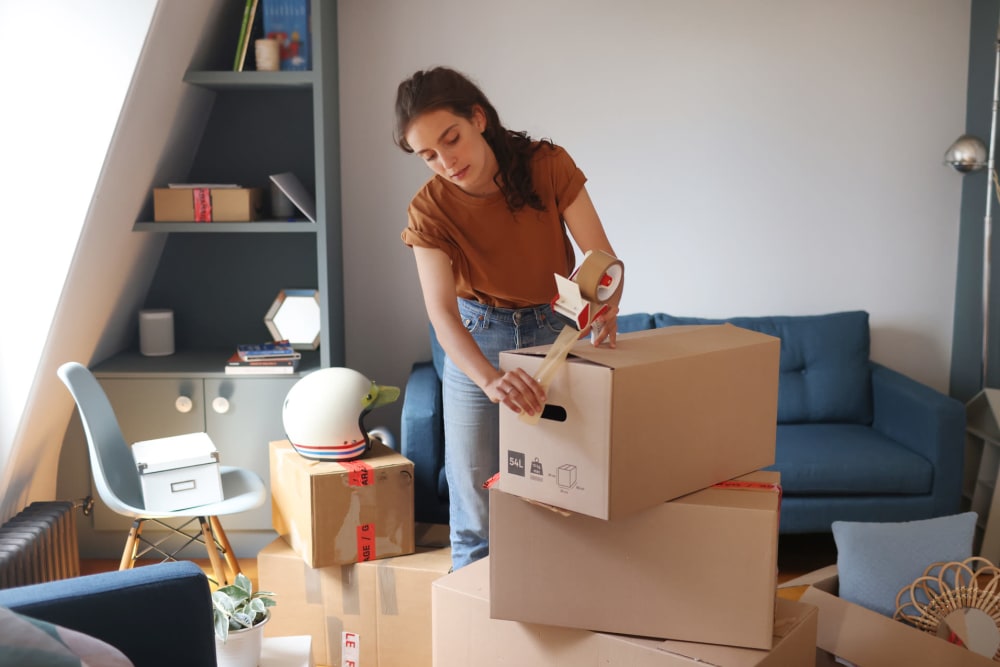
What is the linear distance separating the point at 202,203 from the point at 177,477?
0.93 m

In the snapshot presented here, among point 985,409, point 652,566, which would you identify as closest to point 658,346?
point 652,566

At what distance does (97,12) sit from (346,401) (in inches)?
47.6

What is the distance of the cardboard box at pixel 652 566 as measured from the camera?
1493mm

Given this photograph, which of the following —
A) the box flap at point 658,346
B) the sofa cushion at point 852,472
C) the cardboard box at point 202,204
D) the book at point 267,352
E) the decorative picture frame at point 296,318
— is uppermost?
the cardboard box at point 202,204

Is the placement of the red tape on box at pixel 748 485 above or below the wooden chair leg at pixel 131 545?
above

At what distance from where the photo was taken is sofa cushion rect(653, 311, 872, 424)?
3348mm

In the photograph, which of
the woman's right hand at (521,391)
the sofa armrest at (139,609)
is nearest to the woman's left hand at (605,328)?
the woman's right hand at (521,391)

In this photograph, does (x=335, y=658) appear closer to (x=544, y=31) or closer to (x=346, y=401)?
(x=346, y=401)

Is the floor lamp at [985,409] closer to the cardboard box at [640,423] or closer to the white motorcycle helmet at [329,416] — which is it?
the cardboard box at [640,423]

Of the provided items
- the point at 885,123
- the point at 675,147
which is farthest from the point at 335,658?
the point at 885,123

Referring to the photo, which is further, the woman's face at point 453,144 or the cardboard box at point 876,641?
the cardboard box at point 876,641

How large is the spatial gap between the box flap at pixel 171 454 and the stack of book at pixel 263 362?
1.25ft

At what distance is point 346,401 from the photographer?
2.55 m

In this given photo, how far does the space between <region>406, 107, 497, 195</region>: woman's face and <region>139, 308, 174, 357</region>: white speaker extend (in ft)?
5.96
